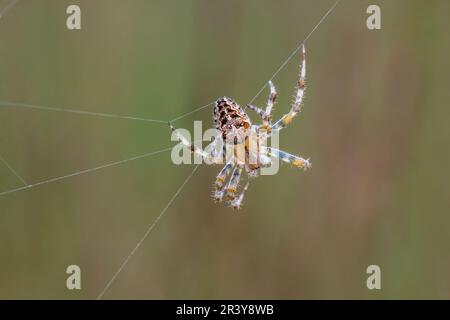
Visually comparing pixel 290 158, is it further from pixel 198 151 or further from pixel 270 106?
pixel 198 151

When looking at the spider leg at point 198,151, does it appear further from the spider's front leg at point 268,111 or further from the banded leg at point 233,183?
the spider's front leg at point 268,111

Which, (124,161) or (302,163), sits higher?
(124,161)

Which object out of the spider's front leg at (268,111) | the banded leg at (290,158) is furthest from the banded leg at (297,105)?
the banded leg at (290,158)

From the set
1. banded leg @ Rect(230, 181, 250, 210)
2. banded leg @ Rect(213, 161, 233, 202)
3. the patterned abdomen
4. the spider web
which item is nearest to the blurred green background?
the spider web

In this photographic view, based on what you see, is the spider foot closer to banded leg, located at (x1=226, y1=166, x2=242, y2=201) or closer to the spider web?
banded leg, located at (x1=226, y1=166, x2=242, y2=201)

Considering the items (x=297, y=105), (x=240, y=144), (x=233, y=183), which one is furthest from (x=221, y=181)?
(x=297, y=105)

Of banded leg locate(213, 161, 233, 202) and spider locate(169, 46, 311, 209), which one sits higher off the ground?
spider locate(169, 46, 311, 209)

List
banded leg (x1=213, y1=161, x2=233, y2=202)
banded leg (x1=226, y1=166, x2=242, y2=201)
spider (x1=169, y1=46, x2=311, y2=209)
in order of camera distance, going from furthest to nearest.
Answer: banded leg (x1=226, y1=166, x2=242, y2=201) → banded leg (x1=213, y1=161, x2=233, y2=202) → spider (x1=169, y1=46, x2=311, y2=209)
